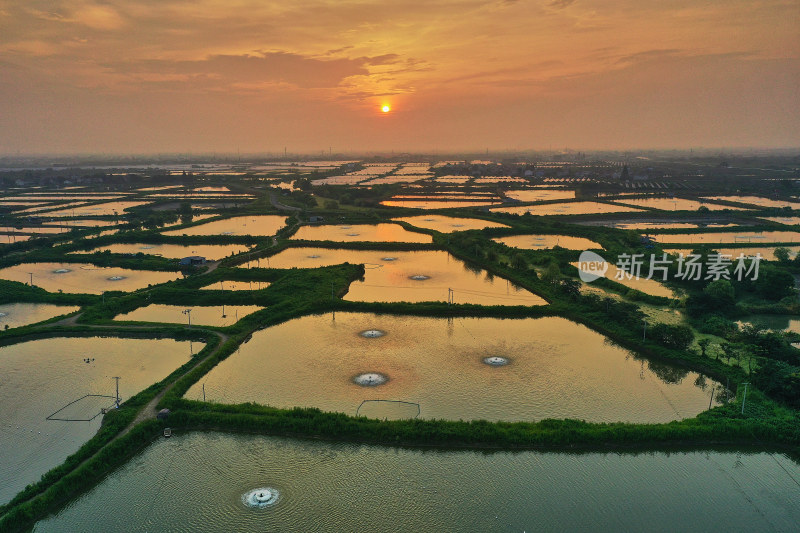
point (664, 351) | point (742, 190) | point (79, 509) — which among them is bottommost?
point (79, 509)

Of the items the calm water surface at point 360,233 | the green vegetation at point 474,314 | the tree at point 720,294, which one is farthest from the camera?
the calm water surface at point 360,233

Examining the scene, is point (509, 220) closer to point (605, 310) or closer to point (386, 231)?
point (386, 231)

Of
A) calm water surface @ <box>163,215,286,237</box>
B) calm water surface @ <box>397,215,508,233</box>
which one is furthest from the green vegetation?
calm water surface @ <box>163,215,286,237</box>

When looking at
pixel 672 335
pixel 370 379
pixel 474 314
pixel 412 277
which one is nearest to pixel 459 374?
pixel 370 379

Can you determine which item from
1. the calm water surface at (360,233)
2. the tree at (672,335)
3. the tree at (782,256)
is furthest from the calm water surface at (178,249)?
the tree at (782,256)

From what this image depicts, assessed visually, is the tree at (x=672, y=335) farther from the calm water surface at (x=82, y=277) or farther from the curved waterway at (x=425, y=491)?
the calm water surface at (x=82, y=277)

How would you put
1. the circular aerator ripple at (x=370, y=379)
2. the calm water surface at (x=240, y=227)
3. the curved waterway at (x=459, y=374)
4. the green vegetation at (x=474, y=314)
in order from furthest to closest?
the calm water surface at (x=240, y=227) < the circular aerator ripple at (x=370, y=379) < the curved waterway at (x=459, y=374) < the green vegetation at (x=474, y=314)

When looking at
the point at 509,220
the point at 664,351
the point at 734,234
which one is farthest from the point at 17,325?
the point at 734,234
